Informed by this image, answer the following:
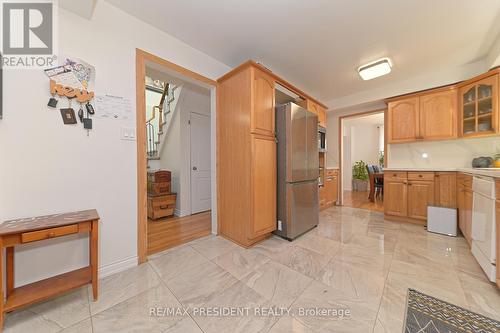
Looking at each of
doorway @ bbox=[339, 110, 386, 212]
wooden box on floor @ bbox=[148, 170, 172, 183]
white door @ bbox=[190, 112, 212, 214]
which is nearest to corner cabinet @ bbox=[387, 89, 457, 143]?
doorway @ bbox=[339, 110, 386, 212]

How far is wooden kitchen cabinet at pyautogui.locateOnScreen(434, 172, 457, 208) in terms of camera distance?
272 centimetres

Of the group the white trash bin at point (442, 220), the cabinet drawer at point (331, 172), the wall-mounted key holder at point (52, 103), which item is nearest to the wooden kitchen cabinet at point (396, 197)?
the white trash bin at point (442, 220)

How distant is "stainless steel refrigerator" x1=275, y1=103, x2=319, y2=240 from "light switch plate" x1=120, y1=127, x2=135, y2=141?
5.80 ft

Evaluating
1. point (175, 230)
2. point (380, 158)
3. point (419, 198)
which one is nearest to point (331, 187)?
point (419, 198)

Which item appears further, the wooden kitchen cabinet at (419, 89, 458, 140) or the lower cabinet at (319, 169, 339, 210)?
the lower cabinet at (319, 169, 339, 210)

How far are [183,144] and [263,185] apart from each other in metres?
2.17

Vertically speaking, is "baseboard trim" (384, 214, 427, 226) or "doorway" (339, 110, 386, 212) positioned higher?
"doorway" (339, 110, 386, 212)

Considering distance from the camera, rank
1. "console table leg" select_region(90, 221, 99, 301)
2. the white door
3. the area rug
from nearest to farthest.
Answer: the area rug → "console table leg" select_region(90, 221, 99, 301) → the white door

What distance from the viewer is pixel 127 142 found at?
1.82 m

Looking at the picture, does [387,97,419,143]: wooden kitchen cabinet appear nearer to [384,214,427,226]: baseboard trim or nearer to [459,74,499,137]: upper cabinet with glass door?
[459,74,499,137]: upper cabinet with glass door

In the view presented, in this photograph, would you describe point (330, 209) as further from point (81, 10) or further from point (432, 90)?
point (81, 10)

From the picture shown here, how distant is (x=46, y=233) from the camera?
1189mm

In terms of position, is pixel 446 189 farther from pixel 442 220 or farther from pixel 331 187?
pixel 331 187

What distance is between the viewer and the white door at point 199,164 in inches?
150
